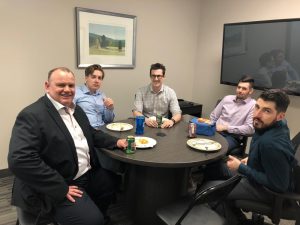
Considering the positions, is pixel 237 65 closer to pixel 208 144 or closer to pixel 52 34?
pixel 208 144

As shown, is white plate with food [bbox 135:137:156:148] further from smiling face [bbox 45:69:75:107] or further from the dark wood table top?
smiling face [bbox 45:69:75:107]

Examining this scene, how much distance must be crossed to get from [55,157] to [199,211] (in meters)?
0.94

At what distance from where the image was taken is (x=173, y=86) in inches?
160

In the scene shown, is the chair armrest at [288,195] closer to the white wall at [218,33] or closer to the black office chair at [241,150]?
the black office chair at [241,150]

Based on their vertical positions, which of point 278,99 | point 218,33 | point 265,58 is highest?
point 218,33

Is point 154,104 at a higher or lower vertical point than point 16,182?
higher

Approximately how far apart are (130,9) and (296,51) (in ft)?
6.59

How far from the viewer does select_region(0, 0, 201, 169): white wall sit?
263cm

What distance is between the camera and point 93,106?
2559 mm

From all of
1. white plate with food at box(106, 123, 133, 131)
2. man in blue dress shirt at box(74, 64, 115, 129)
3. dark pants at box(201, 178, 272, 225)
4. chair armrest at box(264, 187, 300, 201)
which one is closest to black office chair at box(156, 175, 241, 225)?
dark pants at box(201, 178, 272, 225)

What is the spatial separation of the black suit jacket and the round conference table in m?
0.33

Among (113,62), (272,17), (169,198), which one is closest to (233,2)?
(272,17)

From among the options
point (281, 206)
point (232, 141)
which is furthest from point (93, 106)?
point (281, 206)

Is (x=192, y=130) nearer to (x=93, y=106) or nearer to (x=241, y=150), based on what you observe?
(x=241, y=150)
